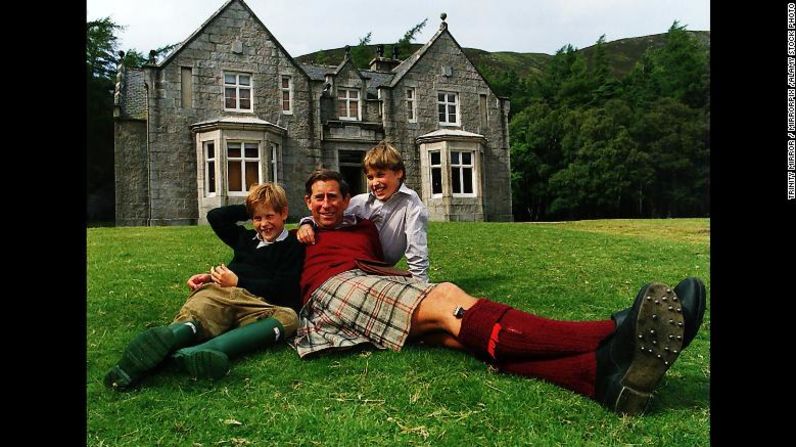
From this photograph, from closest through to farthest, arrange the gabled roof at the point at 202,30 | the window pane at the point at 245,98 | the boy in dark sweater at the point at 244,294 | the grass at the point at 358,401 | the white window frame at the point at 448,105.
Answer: the grass at the point at 358,401, the boy in dark sweater at the point at 244,294, the gabled roof at the point at 202,30, the window pane at the point at 245,98, the white window frame at the point at 448,105

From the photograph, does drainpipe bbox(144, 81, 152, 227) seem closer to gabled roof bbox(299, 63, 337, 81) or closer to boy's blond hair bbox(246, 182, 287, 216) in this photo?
gabled roof bbox(299, 63, 337, 81)

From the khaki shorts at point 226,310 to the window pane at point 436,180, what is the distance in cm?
1359

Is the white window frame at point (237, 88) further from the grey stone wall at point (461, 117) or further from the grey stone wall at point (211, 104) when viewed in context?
the grey stone wall at point (461, 117)

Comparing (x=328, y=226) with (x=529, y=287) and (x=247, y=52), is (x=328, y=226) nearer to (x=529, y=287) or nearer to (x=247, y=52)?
(x=529, y=287)

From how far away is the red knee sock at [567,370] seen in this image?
200 cm

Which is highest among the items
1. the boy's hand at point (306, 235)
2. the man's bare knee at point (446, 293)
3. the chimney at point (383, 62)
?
the chimney at point (383, 62)

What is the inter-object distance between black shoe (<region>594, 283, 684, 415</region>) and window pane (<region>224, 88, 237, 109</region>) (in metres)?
14.4

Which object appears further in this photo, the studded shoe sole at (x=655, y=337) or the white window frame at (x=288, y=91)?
the white window frame at (x=288, y=91)

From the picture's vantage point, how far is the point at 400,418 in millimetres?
1890

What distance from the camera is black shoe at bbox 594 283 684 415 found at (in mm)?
1821

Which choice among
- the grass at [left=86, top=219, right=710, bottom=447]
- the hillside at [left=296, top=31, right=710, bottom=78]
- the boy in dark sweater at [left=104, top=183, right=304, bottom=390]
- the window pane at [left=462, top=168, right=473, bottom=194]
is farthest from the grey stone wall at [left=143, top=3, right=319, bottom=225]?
the boy in dark sweater at [left=104, top=183, right=304, bottom=390]

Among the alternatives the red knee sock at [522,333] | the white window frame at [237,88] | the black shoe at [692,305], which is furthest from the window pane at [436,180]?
the black shoe at [692,305]

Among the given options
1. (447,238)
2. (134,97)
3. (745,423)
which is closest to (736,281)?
(745,423)

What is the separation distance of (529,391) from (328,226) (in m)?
1.53
